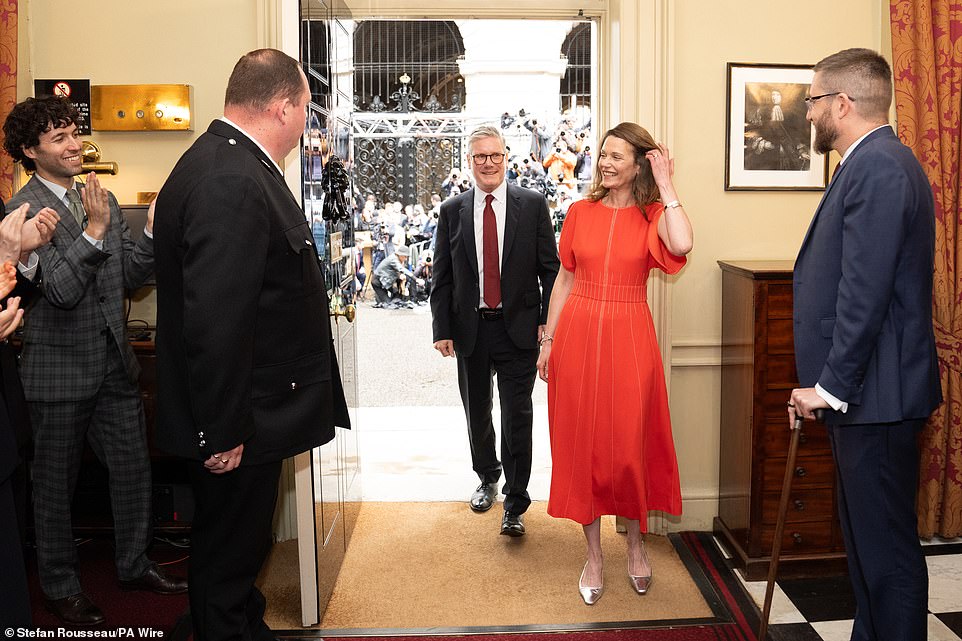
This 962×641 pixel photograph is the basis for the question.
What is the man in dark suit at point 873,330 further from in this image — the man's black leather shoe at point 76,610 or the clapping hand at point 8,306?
the man's black leather shoe at point 76,610

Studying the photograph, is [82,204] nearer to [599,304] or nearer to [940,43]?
[599,304]

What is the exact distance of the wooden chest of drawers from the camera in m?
3.22

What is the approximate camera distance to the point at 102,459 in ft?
10.2

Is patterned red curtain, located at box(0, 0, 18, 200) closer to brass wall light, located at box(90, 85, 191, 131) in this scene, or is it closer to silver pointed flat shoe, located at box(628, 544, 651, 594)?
brass wall light, located at box(90, 85, 191, 131)

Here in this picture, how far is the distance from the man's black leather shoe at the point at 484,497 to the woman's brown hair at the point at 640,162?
5.69ft

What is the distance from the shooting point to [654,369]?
120 inches

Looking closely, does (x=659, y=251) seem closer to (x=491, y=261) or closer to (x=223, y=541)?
(x=491, y=261)

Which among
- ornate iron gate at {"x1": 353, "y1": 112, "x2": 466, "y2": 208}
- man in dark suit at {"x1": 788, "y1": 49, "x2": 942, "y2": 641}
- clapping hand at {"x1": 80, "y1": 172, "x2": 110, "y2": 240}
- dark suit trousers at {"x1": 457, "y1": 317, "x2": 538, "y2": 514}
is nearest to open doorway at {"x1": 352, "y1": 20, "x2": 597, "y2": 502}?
ornate iron gate at {"x1": 353, "y1": 112, "x2": 466, "y2": 208}

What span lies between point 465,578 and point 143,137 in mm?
2291

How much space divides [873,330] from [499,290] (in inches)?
74.6

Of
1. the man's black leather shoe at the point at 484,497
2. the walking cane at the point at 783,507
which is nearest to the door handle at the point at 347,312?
the man's black leather shoe at the point at 484,497

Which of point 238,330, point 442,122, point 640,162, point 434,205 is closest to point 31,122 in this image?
point 238,330

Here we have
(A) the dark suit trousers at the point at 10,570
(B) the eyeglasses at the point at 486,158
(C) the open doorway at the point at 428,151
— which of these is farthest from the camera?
(C) the open doorway at the point at 428,151

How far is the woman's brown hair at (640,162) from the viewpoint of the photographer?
3.01m
